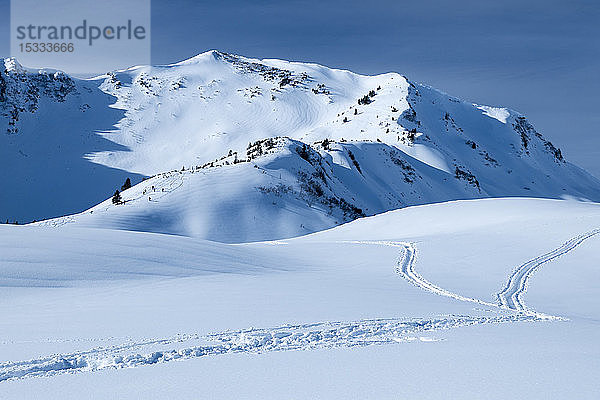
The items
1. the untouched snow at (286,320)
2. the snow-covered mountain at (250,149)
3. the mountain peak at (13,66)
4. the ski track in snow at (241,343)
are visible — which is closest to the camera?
the untouched snow at (286,320)

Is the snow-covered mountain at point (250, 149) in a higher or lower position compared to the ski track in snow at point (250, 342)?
higher

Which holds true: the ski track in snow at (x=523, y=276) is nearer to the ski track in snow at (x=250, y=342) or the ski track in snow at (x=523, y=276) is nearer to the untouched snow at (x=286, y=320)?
the untouched snow at (x=286, y=320)

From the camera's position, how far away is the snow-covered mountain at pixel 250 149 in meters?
38.7

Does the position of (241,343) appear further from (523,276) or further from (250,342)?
(523,276)

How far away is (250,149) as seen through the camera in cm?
5269

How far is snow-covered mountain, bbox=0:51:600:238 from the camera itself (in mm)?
38656

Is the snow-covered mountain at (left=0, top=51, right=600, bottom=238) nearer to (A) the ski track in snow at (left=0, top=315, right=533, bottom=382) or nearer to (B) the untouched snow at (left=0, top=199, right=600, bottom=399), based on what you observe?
(B) the untouched snow at (left=0, top=199, right=600, bottom=399)

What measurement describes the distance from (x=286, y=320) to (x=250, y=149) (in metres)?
45.2

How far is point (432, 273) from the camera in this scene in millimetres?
15414

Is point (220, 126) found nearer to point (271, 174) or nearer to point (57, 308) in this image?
point (271, 174)

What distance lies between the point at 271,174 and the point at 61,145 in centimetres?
4763

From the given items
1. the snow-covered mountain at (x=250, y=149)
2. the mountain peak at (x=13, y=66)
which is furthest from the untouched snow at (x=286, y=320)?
the mountain peak at (x=13, y=66)

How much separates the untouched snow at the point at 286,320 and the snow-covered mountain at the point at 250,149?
19043mm

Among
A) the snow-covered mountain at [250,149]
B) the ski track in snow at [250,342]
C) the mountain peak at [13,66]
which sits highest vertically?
the mountain peak at [13,66]
